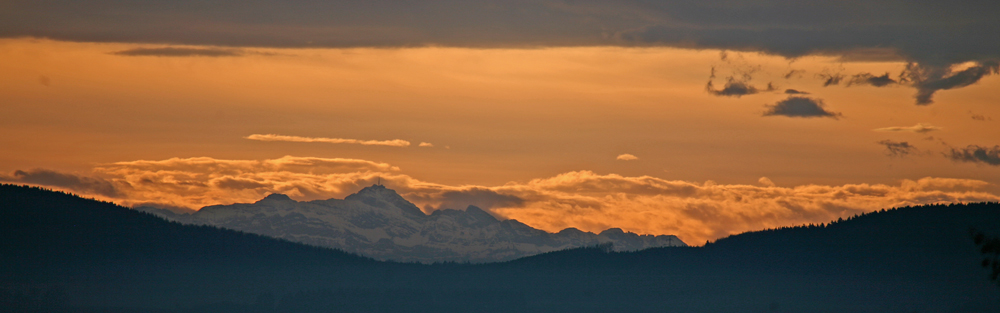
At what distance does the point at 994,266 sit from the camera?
58.6 m

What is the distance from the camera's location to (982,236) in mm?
59469

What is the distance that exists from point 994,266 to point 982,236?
1.82 meters
